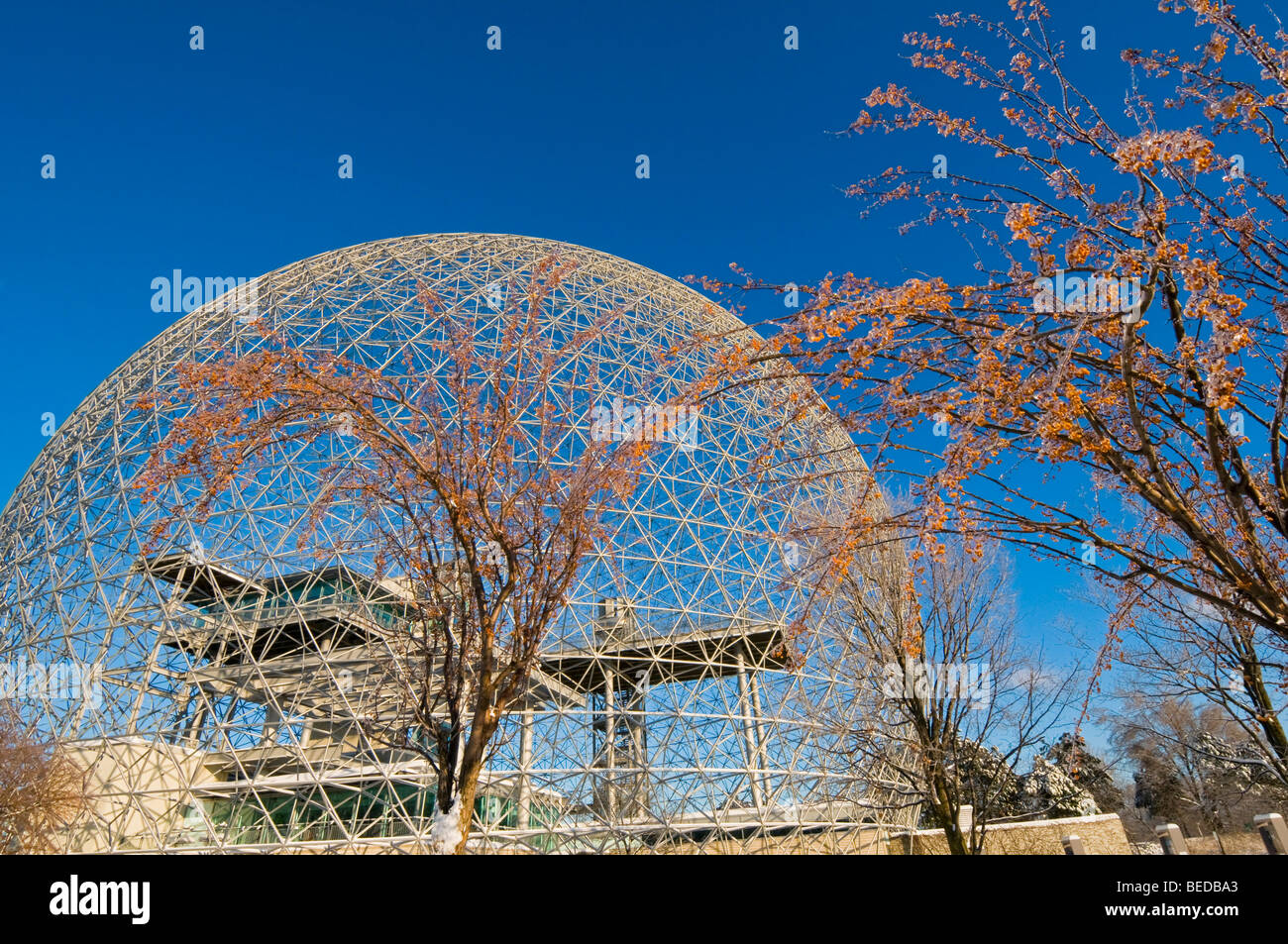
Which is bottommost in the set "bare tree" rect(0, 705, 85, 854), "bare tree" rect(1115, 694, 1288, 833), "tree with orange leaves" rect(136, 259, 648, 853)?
"bare tree" rect(1115, 694, 1288, 833)

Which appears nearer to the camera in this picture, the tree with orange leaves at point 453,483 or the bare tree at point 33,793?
the tree with orange leaves at point 453,483

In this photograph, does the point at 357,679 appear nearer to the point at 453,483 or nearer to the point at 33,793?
the point at 33,793

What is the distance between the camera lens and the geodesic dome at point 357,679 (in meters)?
16.2

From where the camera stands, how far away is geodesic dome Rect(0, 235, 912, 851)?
1616cm

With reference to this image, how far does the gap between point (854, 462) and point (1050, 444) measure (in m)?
17.6

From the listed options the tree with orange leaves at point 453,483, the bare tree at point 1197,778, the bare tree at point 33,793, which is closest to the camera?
the tree with orange leaves at point 453,483

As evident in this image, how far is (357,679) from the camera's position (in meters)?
18.6

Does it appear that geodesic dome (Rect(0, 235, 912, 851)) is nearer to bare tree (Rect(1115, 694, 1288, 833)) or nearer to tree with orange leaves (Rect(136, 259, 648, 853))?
tree with orange leaves (Rect(136, 259, 648, 853))

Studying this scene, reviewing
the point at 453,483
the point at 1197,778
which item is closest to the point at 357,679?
the point at 453,483

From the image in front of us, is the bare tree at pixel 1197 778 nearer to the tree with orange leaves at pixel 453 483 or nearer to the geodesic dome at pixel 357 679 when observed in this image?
the geodesic dome at pixel 357 679

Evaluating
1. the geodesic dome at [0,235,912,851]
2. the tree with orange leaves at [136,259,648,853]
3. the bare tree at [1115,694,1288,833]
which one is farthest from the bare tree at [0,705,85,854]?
the bare tree at [1115,694,1288,833]

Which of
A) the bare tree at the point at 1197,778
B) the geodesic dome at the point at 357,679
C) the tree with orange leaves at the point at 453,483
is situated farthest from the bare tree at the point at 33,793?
the bare tree at the point at 1197,778
